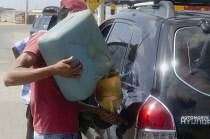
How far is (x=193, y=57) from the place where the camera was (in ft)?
7.41

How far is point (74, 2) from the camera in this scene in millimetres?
2502

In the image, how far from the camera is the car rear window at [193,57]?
2182 millimetres

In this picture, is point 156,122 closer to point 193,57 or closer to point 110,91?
point 110,91

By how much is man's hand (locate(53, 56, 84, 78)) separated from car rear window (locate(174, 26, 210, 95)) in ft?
2.19

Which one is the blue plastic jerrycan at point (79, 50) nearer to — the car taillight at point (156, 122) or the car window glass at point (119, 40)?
the car taillight at point (156, 122)

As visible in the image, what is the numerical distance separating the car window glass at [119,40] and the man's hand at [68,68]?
0.84 meters

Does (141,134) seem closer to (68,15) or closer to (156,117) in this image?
(156,117)

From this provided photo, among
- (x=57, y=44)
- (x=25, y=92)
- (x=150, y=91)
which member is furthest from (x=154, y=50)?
(x=25, y=92)

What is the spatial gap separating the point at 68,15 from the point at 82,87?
611mm

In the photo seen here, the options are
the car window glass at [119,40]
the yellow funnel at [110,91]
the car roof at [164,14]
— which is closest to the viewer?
the yellow funnel at [110,91]

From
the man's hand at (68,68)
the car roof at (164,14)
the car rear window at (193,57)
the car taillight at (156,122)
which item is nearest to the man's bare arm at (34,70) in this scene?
the man's hand at (68,68)

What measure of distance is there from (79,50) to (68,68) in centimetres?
19

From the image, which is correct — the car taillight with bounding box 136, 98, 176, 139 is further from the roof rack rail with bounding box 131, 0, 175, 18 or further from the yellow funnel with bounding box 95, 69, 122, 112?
the roof rack rail with bounding box 131, 0, 175, 18

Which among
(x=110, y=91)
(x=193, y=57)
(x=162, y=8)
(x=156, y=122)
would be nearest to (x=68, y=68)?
(x=110, y=91)
